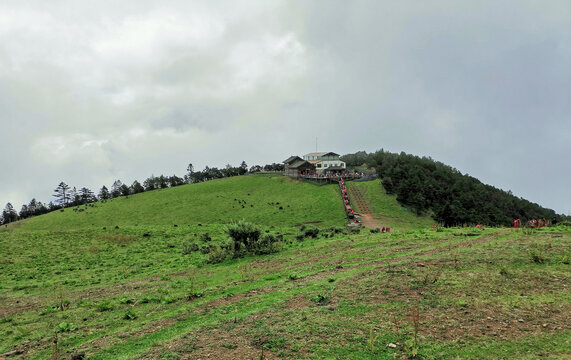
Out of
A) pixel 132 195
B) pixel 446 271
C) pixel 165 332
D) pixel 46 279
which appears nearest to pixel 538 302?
pixel 446 271

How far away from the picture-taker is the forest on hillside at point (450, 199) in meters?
53.5

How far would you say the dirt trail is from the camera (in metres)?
47.6

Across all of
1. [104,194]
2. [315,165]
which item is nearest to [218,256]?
[315,165]

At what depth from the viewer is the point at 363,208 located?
5653 cm

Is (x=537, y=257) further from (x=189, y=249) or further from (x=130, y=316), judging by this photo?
(x=189, y=249)

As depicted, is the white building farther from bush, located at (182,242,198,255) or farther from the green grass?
bush, located at (182,242,198,255)

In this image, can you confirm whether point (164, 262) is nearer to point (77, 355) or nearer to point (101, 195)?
point (77, 355)

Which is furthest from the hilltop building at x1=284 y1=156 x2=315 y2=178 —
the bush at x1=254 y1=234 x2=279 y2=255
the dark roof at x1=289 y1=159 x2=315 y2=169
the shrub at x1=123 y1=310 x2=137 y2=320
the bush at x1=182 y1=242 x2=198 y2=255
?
the shrub at x1=123 y1=310 x2=137 y2=320

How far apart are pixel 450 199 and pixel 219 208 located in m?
47.4

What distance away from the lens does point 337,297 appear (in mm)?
10672

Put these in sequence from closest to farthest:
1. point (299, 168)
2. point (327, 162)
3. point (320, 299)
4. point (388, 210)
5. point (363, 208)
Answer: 1. point (320, 299)
2. point (388, 210)
3. point (363, 208)
4. point (299, 168)
5. point (327, 162)

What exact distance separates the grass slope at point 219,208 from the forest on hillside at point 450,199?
13.3 m

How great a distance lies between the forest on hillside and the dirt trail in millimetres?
6009

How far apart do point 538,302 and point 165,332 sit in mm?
11487
